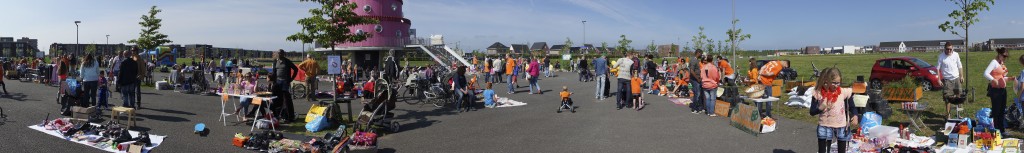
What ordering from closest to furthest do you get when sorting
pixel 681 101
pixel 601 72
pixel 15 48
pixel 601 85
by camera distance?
pixel 681 101
pixel 601 72
pixel 601 85
pixel 15 48

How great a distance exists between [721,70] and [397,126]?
8.94 meters

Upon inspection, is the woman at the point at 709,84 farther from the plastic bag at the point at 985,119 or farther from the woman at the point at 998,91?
the woman at the point at 998,91

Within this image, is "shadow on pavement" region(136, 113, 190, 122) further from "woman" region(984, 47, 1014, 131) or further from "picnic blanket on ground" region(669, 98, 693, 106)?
"woman" region(984, 47, 1014, 131)

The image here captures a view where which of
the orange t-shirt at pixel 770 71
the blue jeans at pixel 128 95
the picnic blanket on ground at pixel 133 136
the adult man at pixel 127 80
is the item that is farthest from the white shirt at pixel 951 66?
the adult man at pixel 127 80

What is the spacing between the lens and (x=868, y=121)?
8.53 meters

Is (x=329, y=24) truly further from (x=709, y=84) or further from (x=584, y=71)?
(x=584, y=71)

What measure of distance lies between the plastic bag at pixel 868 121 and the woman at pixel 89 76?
1364 cm

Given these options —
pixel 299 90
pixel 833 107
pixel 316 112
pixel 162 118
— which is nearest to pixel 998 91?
pixel 833 107

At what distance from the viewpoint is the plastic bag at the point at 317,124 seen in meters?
9.74

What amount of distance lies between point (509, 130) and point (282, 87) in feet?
14.0

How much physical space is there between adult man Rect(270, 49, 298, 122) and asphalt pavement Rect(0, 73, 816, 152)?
0.64 metres

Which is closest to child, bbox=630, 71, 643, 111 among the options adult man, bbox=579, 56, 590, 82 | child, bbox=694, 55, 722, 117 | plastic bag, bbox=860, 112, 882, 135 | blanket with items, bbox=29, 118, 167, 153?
child, bbox=694, 55, 722, 117

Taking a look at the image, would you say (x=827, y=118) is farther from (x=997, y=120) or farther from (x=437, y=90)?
(x=437, y=90)

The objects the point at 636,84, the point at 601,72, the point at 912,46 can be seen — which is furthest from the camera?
the point at 912,46
